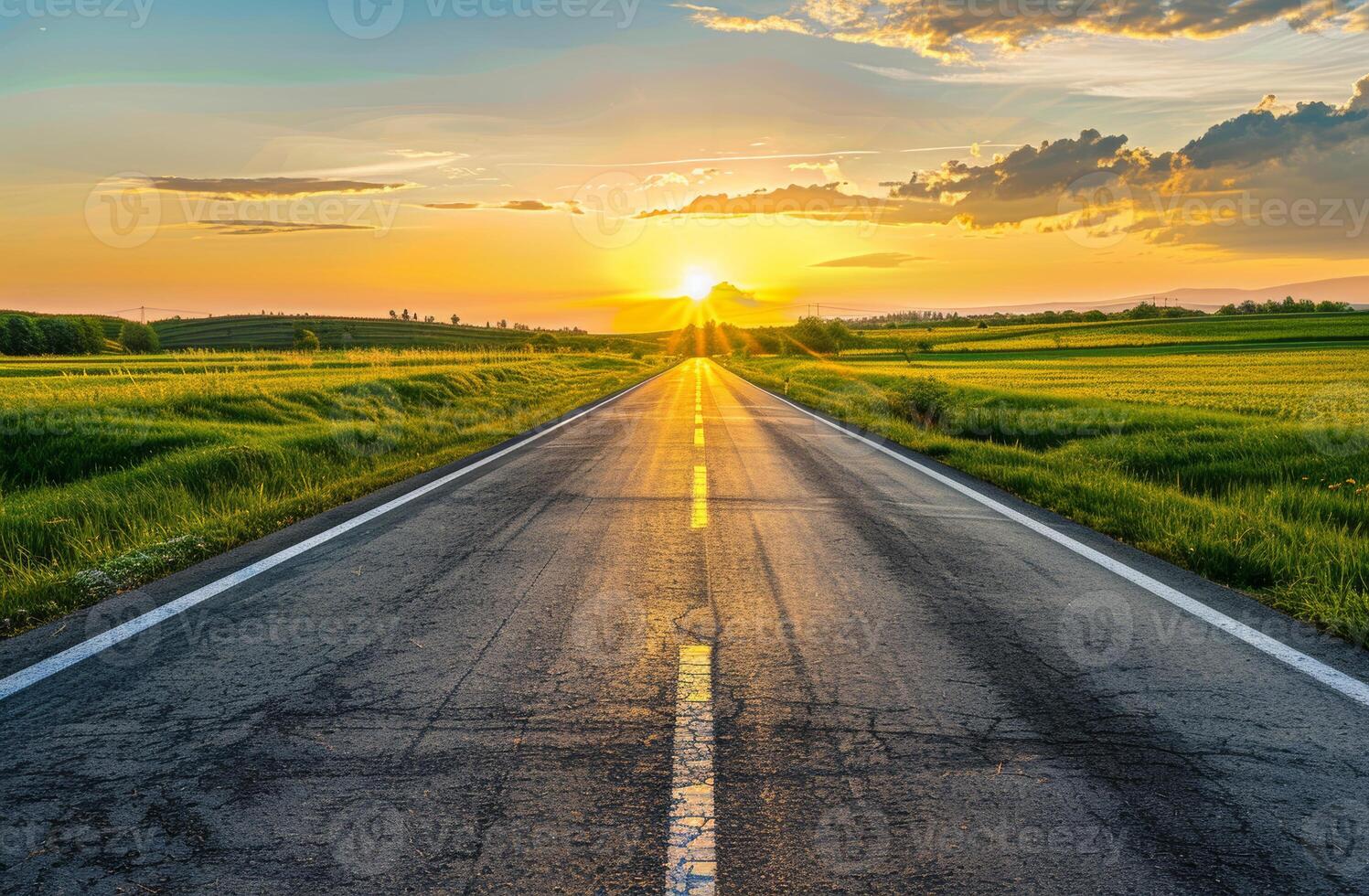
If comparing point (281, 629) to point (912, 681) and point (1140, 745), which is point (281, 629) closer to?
point (912, 681)

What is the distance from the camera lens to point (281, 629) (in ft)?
14.6

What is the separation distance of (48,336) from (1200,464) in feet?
340

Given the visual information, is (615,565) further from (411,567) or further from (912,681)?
(912,681)

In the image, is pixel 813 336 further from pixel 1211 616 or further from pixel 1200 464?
pixel 1211 616

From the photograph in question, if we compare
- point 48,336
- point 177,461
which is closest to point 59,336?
point 48,336

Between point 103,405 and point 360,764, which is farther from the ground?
point 103,405

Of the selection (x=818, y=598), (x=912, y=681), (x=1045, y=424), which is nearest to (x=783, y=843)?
(x=912, y=681)

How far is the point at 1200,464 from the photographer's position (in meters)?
10.9

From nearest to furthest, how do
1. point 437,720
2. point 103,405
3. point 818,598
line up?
point 437,720 < point 818,598 < point 103,405

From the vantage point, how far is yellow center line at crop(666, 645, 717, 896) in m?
2.29

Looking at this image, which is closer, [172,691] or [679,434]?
[172,691]

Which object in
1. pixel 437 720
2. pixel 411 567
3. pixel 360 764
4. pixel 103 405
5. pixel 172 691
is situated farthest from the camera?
pixel 103 405

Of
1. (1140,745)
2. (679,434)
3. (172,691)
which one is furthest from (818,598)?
(679,434)

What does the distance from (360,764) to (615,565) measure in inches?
117
